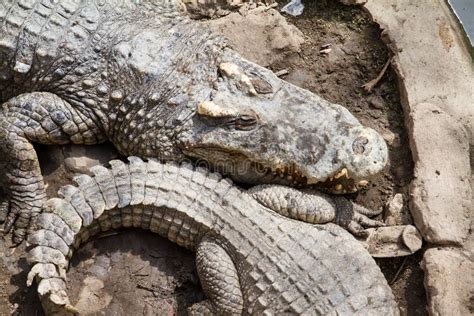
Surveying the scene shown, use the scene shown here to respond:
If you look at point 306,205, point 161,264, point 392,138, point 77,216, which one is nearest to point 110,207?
point 77,216

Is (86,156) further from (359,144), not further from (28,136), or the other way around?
(359,144)

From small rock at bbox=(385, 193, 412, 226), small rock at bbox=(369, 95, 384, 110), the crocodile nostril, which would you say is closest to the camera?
the crocodile nostril

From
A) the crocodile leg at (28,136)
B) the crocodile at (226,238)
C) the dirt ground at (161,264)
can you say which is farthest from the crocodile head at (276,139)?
the crocodile leg at (28,136)

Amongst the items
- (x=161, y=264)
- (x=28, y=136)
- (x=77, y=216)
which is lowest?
(x=161, y=264)

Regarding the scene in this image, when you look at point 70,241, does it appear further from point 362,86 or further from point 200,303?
point 362,86

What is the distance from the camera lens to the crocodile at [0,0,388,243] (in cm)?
405

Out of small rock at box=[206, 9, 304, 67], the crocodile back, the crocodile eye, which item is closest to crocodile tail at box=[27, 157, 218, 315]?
the crocodile eye

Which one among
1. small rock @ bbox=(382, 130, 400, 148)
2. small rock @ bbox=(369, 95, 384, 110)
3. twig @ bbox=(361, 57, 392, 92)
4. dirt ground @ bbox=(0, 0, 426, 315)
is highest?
twig @ bbox=(361, 57, 392, 92)

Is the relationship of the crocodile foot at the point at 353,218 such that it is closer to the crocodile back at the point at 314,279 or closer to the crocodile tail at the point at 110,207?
the crocodile back at the point at 314,279

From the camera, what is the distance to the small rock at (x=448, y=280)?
12.6ft

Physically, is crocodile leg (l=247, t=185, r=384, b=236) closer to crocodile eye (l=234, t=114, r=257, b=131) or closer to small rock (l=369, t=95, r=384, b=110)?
crocodile eye (l=234, t=114, r=257, b=131)

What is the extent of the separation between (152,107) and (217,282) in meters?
1.18

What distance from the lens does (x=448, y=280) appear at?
3.92 m

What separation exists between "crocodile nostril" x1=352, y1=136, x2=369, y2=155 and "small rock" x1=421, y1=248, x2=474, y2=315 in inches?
29.7
